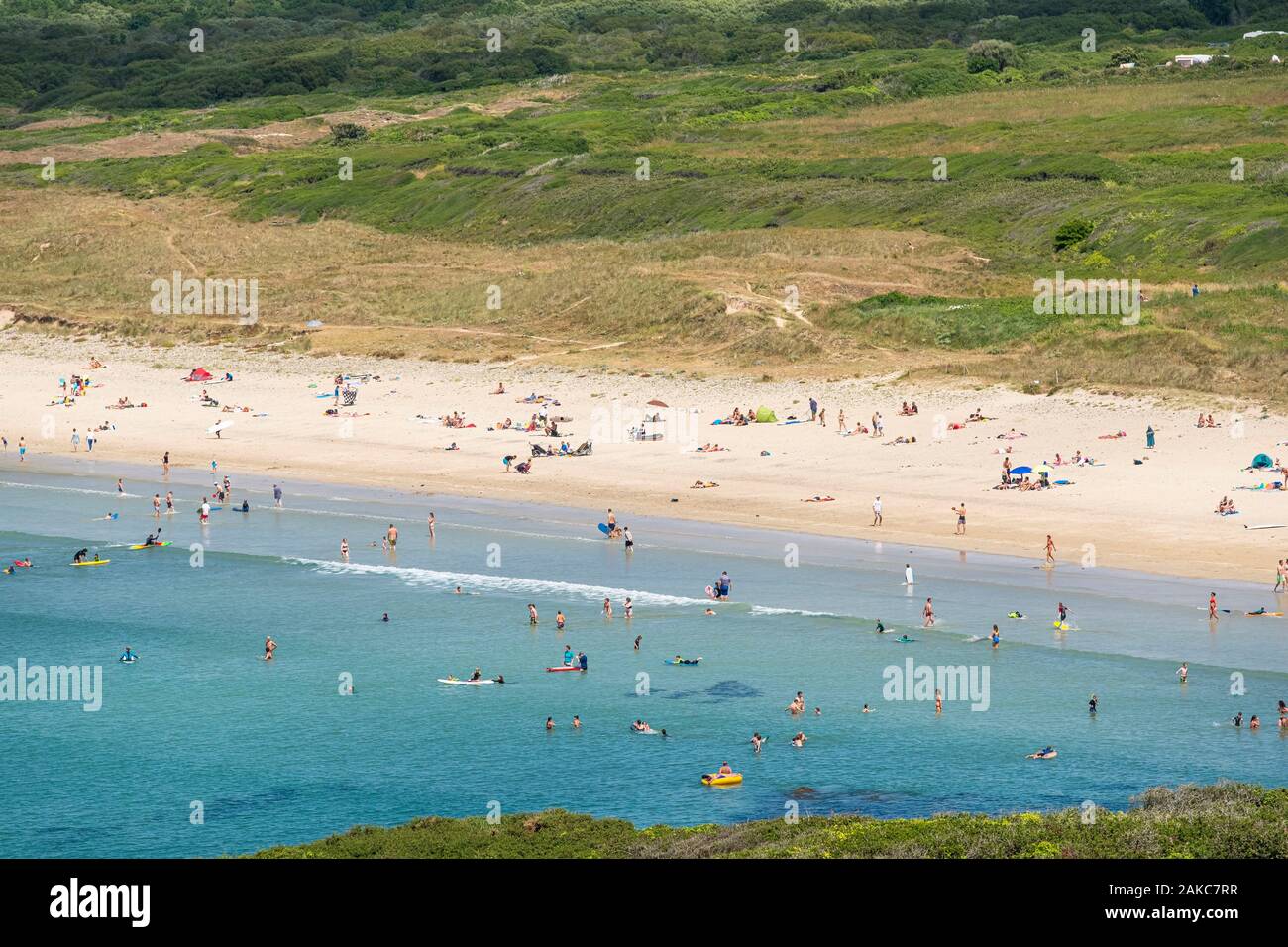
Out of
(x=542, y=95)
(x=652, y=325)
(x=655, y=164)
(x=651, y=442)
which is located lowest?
(x=651, y=442)

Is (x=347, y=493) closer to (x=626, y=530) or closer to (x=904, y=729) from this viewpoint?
(x=626, y=530)

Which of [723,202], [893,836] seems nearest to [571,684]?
[893,836]

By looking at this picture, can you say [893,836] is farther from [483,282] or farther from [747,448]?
[483,282]

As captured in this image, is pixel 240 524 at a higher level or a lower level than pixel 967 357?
lower
